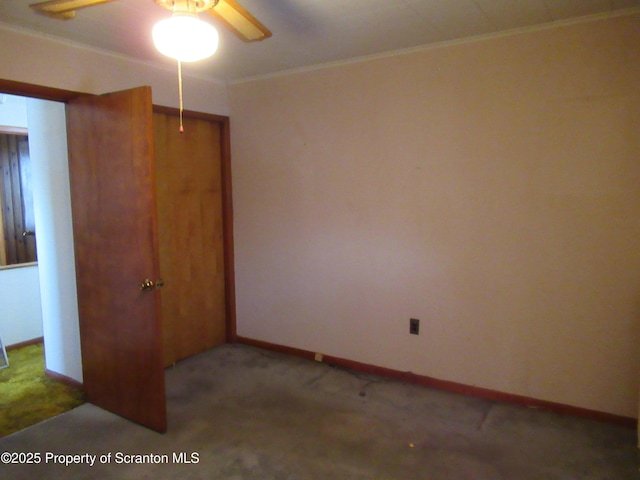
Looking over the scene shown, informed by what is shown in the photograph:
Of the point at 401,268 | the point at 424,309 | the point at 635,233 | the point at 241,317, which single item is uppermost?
the point at 635,233

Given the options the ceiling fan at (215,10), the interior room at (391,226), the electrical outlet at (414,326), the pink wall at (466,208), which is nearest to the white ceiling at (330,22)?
the interior room at (391,226)

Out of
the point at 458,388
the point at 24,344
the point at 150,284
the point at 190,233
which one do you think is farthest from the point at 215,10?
the point at 24,344

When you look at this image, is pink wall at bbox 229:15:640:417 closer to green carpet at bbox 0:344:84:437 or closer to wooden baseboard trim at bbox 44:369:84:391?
wooden baseboard trim at bbox 44:369:84:391

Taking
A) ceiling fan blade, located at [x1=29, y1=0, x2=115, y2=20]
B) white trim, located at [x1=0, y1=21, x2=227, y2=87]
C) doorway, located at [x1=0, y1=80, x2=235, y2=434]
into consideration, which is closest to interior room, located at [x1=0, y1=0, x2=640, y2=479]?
white trim, located at [x1=0, y1=21, x2=227, y2=87]

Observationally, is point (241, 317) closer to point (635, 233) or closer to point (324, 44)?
point (324, 44)

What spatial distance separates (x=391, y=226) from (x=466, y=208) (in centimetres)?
54

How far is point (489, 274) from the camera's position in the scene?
112 inches

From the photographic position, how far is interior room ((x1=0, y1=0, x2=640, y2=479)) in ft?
7.83

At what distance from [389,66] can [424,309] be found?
1719 millimetres

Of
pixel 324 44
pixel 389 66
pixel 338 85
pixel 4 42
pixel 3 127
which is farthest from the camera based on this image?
pixel 3 127

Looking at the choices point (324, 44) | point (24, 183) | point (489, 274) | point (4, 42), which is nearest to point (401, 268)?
point (489, 274)

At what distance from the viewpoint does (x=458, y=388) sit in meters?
3.02

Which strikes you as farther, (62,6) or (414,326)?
(414,326)

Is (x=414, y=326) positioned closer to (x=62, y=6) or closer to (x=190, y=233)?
(x=190, y=233)
